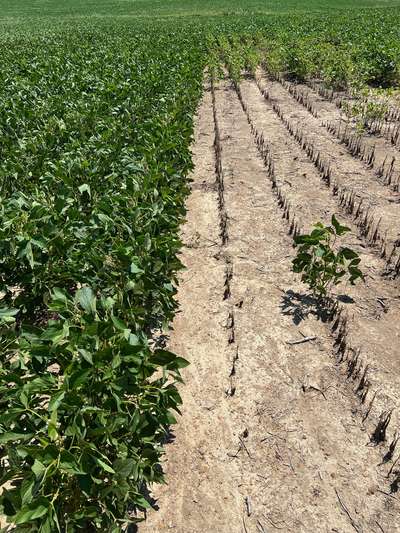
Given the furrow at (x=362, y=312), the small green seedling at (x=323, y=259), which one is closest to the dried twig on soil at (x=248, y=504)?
the furrow at (x=362, y=312)

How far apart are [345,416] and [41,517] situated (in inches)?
105

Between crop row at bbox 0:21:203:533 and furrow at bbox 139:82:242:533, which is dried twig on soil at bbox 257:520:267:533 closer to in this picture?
furrow at bbox 139:82:242:533

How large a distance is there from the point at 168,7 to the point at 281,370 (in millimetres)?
62480

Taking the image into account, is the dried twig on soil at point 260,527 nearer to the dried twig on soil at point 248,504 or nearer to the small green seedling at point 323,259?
the dried twig on soil at point 248,504

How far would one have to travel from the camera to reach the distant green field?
49.1 m

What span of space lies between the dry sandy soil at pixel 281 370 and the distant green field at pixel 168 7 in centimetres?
4697

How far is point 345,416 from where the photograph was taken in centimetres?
376

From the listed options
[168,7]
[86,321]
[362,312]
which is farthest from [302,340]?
[168,7]

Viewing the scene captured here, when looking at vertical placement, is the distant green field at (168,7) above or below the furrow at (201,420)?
above

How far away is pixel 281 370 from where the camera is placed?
4250mm

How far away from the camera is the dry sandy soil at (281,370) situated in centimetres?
314

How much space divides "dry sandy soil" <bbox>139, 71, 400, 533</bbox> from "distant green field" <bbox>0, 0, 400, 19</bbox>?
154 feet

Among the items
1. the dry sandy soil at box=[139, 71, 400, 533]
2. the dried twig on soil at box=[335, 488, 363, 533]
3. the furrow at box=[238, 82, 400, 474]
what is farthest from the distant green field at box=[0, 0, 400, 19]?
the dried twig on soil at box=[335, 488, 363, 533]

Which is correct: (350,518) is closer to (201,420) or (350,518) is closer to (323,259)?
(201,420)
